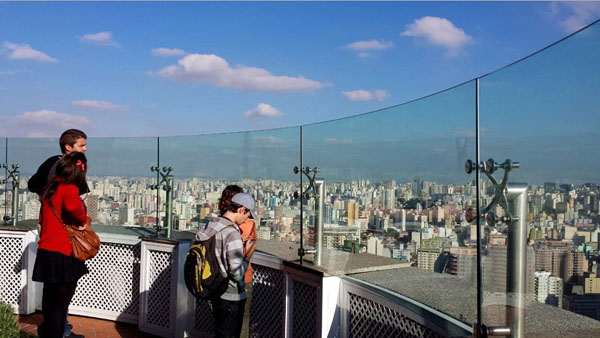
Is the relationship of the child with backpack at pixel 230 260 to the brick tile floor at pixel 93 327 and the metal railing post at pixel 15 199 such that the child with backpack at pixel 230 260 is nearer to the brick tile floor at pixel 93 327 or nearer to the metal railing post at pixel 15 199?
the brick tile floor at pixel 93 327

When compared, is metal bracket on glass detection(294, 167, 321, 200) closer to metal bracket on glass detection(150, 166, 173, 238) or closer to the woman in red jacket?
the woman in red jacket

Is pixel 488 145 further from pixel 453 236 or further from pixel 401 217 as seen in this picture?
pixel 401 217

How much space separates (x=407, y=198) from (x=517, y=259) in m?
0.85

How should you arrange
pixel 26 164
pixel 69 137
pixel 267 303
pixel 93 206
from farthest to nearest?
pixel 26 164
pixel 93 206
pixel 267 303
pixel 69 137

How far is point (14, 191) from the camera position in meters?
6.36

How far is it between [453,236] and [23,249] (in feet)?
17.1

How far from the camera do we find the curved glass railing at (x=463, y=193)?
1716 mm

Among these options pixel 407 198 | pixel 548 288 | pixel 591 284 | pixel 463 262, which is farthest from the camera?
pixel 407 198

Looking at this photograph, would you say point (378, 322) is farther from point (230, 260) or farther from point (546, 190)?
point (546, 190)

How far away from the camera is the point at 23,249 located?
5.96m

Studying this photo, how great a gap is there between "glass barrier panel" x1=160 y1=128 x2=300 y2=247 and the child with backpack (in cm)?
78

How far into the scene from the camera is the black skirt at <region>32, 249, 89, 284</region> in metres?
3.38

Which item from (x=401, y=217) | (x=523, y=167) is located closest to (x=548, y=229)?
(x=523, y=167)

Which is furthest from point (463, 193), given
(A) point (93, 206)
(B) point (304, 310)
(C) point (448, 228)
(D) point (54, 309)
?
(A) point (93, 206)
